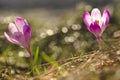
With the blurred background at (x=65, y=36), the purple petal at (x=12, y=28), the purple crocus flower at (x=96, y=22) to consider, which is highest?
the purple petal at (x=12, y=28)

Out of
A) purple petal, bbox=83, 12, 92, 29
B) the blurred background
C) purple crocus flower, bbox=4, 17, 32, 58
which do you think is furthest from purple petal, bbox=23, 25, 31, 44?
the blurred background

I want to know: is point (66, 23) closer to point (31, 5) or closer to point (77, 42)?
point (77, 42)

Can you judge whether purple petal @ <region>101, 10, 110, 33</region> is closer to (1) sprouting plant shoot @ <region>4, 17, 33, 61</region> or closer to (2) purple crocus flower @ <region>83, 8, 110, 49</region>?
(2) purple crocus flower @ <region>83, 8, 110, 49</region>

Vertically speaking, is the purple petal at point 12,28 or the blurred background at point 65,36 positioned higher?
the purple petal at point 12,28

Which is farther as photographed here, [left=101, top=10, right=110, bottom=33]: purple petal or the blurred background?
the blurred background

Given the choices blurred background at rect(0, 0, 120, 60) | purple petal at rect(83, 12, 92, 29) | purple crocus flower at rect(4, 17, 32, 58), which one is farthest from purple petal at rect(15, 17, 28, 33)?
blurred background at rect(0, 0, 120, 60)

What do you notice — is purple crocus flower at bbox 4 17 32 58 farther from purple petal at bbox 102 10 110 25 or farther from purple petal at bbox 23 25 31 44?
purple petal at bbox 102 10 110 25

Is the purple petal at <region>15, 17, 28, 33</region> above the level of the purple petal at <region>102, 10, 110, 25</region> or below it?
above

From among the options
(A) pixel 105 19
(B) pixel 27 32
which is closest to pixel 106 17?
(A) pixel 105 19

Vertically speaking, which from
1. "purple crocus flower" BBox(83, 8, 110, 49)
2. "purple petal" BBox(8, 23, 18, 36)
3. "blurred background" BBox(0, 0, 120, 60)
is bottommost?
"blurred background" BBox(0, 0, 120, 60)

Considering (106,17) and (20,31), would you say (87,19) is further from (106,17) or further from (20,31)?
(20,31)

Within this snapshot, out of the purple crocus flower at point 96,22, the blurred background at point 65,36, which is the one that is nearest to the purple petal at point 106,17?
the purple crocus flower at point 96,22

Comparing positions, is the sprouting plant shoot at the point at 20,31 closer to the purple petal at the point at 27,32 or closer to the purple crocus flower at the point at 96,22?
the purple petal at the point at 27,32
